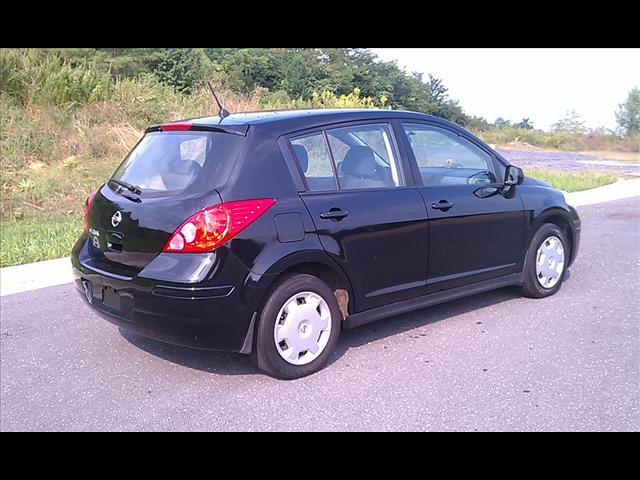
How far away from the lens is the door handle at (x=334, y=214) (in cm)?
387

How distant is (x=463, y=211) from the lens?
4637mm

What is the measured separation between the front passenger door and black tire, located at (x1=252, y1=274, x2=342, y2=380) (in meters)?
1.05

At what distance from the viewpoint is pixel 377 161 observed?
4.36 meters

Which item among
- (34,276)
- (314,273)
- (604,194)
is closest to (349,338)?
(314,273)

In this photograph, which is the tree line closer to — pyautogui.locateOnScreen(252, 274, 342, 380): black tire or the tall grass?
the tall grass

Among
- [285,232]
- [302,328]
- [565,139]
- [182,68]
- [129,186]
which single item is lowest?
[302,328]

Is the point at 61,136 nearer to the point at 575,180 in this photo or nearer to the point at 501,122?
the point at 575,180

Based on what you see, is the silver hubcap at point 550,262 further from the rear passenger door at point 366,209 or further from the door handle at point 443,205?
the rear passenger door at point 366,209

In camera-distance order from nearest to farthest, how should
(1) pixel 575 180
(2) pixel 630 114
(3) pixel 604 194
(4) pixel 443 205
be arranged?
(4) pixel 443 205 < (3) pixel 604 194 < (1) pixel 575 180 < (2) pixel 630 114

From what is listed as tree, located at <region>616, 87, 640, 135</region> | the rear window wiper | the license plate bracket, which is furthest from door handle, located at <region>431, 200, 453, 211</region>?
tree, located at <region>616, 87, 640, 135</region>

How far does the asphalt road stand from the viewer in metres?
3.30

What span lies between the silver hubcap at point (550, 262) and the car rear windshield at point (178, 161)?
3.09 m

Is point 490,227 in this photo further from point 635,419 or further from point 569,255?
point 635,419

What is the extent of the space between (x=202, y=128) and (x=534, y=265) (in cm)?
317
